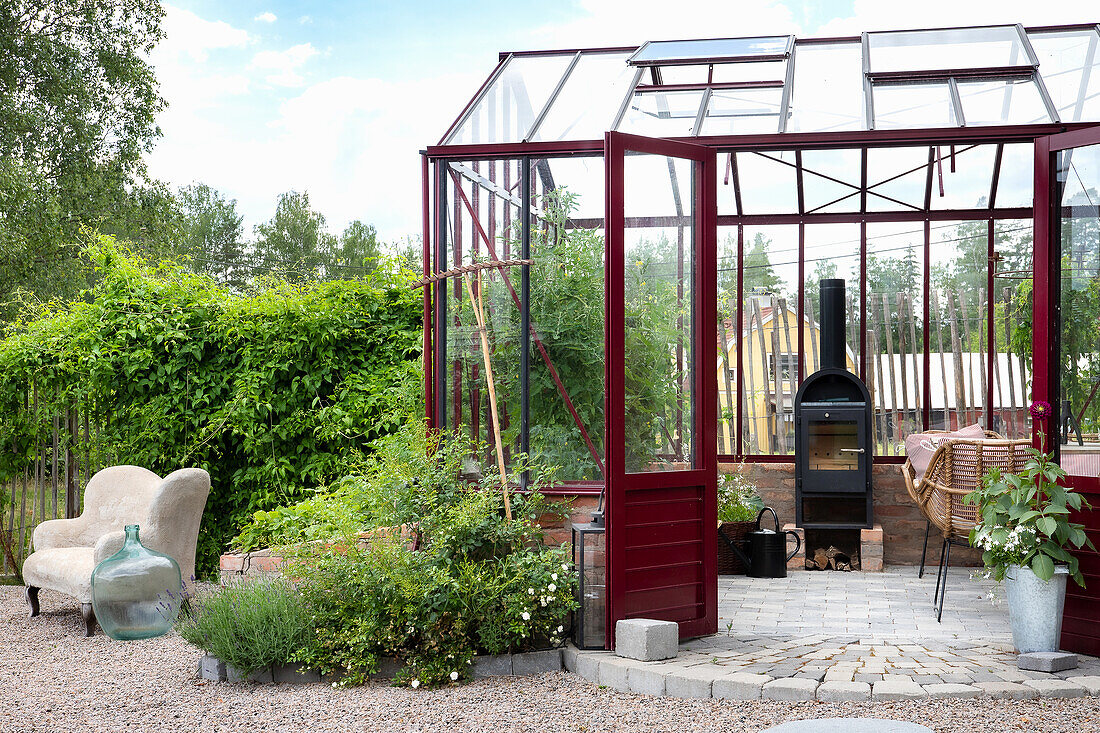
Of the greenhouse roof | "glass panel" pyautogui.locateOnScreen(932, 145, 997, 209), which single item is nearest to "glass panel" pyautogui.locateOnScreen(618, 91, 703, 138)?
the greenhouse roof

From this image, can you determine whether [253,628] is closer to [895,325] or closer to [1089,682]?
[1089,682]

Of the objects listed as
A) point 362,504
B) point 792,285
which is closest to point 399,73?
point 792,285

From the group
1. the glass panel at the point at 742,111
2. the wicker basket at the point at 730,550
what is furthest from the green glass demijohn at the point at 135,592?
the glass panel at the point at 742,111

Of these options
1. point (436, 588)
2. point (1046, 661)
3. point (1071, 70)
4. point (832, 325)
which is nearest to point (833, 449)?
point (832, 325)

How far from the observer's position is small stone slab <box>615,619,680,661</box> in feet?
13.2

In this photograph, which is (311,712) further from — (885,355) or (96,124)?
(96,124)

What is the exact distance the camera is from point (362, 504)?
199 inches

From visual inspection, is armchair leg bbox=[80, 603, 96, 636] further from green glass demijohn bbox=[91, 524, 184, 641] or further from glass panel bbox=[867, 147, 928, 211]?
glass panel bbox=[867, 147, 928, 211]

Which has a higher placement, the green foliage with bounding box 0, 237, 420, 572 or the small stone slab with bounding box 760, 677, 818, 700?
the green foliage with bounding box 0, 237, 420, 572

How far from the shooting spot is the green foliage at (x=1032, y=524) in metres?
3.97

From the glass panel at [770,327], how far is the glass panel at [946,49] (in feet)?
5.72

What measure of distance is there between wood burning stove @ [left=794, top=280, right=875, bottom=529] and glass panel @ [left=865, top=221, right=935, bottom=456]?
83 centimetres

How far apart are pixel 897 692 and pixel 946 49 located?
4.71 m

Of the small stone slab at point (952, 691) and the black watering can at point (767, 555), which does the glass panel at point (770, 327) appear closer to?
the black watering can at point (767, 555)
